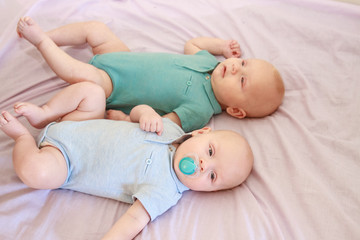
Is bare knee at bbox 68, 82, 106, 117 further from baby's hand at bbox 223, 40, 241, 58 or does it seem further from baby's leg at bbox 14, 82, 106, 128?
baby's hand at bbox 223, 40, 241, 58

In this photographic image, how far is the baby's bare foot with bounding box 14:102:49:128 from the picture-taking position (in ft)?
3.36

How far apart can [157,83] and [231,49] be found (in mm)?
383

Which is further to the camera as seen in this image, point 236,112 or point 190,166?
point 236,112

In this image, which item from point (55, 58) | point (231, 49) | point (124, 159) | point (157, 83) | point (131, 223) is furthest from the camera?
point (231, 49)

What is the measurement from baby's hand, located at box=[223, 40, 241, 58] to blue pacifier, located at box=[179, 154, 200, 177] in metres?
0.60

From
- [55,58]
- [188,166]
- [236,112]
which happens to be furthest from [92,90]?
[236,112]

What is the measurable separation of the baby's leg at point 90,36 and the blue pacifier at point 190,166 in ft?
2.21

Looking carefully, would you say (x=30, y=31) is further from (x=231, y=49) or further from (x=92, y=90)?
(x=231, y=49)

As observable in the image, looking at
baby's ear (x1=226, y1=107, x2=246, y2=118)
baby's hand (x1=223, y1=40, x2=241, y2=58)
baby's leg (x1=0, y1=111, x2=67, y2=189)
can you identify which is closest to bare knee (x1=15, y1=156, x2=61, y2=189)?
baby's leg (x1=0, y1=111, x2=67, y2=189)

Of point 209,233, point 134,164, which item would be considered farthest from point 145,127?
point 209,233

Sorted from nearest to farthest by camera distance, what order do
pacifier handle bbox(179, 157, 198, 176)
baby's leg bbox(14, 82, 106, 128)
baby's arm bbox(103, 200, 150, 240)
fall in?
baby's arm bbox(103, 200, 150, 240)
pacifier handle bbox(179, 157, 198, 176)
baby's leg bbox(14, 82, 106, 128)

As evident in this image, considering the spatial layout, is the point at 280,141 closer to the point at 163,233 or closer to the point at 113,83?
the point at 163,233

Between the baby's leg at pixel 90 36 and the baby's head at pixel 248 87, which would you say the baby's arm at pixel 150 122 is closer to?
the baby's head at pixel 248 87

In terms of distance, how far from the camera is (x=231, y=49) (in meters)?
1.39
